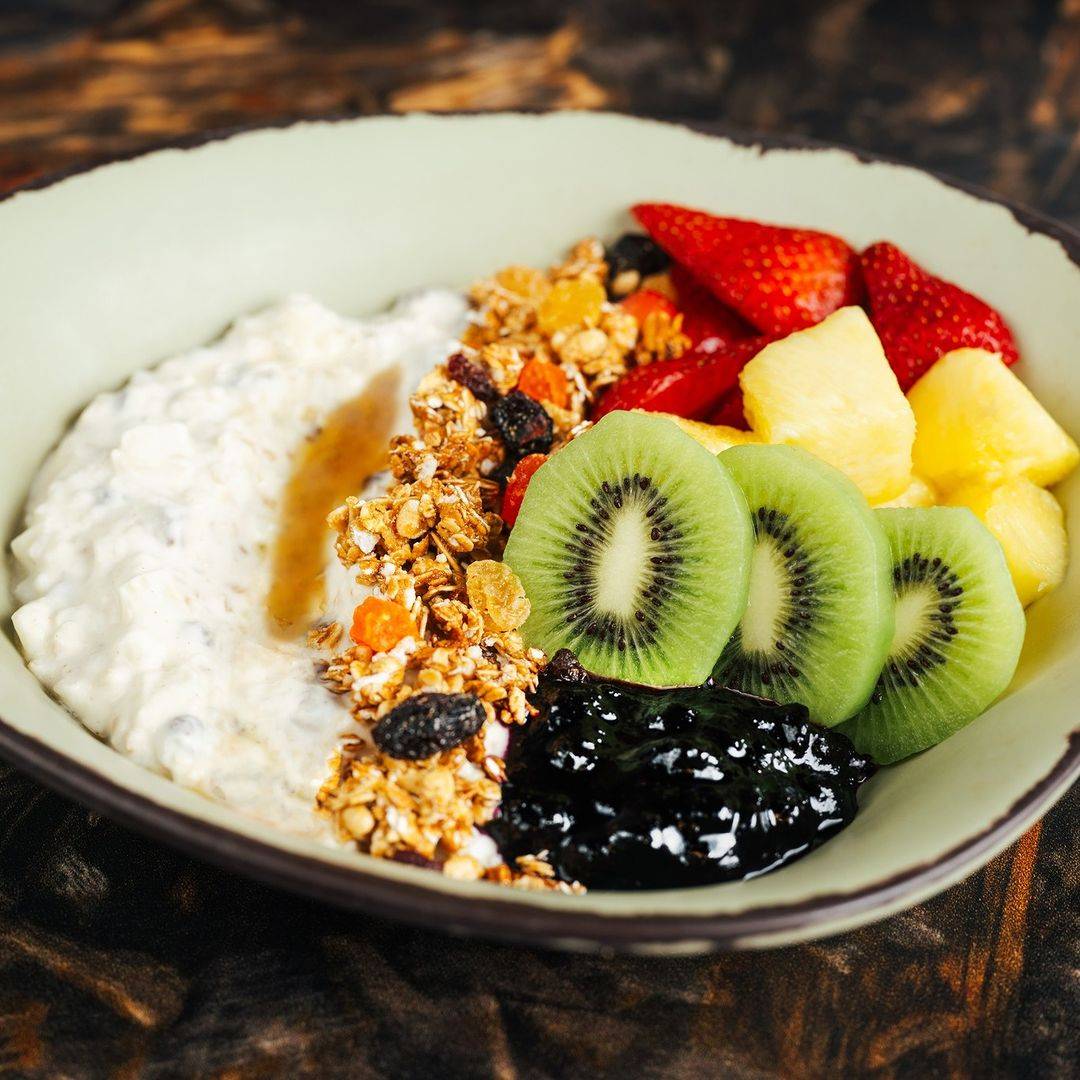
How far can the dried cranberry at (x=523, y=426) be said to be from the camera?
2.18 metres

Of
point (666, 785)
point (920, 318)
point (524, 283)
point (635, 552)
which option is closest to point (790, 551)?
point (635, 552)

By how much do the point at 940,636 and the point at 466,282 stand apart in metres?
1.42

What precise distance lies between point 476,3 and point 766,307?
2268 mm

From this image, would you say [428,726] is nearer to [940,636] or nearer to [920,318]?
[940,636]

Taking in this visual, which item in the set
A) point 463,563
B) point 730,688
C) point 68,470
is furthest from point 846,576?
point 68,470

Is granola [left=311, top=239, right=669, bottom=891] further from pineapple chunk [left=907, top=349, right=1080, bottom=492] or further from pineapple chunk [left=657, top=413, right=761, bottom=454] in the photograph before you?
pineapple chunk [left=907, top=349, right=1080, bottom=492]

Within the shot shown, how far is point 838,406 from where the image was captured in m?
2.07

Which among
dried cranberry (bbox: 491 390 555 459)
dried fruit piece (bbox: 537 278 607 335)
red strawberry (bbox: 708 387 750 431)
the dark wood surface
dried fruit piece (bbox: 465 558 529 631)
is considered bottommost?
the dark wood surface

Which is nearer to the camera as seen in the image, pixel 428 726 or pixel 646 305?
pixel 428 726

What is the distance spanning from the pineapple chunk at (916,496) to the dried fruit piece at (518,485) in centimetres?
62

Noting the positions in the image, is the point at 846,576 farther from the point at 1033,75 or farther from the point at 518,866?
the point at 1033,75

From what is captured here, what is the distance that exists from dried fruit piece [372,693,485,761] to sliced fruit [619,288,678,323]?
1161mm

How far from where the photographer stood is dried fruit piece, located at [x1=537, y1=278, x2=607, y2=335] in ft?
8.07

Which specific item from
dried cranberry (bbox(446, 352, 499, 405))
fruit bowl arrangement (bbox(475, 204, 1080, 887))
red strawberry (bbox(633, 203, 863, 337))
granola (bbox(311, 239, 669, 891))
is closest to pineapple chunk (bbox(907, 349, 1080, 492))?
fruit bowl arrangement (bbox(475, 204, 1080, 887))
